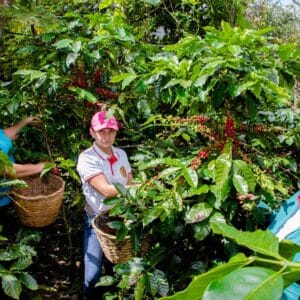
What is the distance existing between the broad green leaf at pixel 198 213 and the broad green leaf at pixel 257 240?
164cm

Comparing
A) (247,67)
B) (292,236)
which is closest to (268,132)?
(247,67)

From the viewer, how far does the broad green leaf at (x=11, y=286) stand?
6.91 feet

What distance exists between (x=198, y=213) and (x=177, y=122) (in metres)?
0.51

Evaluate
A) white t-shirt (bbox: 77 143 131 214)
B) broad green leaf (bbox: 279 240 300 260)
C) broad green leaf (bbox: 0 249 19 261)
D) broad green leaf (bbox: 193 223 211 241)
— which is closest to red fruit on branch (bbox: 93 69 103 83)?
white t-shirt (bbox: 77 143 131 214)

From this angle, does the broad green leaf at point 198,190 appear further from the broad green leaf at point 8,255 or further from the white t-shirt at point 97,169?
Result: the broad green leaf at point 8,255

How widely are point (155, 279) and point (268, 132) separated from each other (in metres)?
1.00

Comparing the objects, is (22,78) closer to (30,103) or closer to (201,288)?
(30,103)

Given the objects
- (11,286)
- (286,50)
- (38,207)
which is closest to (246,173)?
(286,50)

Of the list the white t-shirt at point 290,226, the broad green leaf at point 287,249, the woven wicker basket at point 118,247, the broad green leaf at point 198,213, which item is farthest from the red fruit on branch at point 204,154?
the broad green leaf at point 287,249

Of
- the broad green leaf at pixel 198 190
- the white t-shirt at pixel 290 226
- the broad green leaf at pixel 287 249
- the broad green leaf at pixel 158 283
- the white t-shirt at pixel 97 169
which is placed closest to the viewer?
the broad green leaf at pixel 287 249

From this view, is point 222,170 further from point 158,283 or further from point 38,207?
point 38,207

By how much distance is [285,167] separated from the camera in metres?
2.74

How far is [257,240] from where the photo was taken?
0.45 m

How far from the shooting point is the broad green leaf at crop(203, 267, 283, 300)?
0.37 metres
